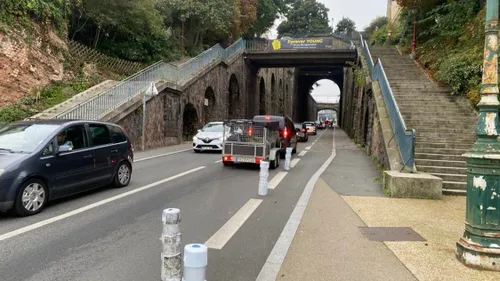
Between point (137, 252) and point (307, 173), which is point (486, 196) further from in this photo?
point (307, 173)

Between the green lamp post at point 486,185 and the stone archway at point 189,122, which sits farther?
the stone archway at point 189,122

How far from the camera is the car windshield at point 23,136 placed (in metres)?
6.58

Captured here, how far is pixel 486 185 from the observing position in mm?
4418

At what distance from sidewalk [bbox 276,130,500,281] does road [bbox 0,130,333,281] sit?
555mm

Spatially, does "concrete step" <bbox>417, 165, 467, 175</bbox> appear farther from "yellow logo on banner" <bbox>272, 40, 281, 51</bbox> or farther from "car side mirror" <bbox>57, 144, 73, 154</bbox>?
"yellow logo on banner" <bbox>272, 40, 281, 51</bbox>

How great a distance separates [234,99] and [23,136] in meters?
30.5

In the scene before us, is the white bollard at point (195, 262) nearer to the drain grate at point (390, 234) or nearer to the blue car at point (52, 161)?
the drain grate at point (390, 234)

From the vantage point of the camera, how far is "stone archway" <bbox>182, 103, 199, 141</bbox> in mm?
25812

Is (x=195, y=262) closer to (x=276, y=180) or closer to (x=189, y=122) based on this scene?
(x=276, y=180)

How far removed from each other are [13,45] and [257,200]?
14.6 m

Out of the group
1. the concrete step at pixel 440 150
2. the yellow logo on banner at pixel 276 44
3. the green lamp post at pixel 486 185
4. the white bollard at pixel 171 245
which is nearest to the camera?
the white bollard at pixel 171 245

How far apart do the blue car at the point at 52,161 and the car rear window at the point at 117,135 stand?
0.10 feet

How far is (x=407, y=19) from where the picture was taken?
24828 millimetres

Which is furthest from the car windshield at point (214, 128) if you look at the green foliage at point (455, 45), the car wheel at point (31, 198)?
the car wheel at point (31, 198)
